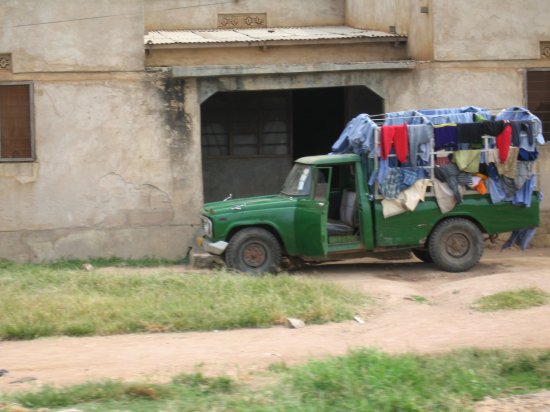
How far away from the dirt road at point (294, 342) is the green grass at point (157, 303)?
216mm

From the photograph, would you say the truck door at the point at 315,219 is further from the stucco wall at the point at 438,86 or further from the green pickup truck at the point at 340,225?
the stucco wall at the point at 438,86

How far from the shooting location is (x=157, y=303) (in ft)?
35.1

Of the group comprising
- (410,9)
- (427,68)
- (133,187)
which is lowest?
(133,187)

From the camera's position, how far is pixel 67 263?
1537 cm

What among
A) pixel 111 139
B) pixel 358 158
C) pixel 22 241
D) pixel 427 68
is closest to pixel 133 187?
pixel 111 139

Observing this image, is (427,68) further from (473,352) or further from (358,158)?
(473,352)

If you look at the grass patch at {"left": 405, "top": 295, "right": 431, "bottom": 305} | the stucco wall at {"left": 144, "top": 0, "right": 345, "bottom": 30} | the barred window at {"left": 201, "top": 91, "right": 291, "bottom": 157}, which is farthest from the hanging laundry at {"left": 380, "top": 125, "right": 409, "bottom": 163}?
the stucco wall at {"left": 144, "top": 0, "right": 345, "bottom": 30}

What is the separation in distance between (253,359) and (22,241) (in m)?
8.19

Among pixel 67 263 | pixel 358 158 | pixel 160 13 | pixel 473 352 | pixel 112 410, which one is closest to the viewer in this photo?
pixel 112 410

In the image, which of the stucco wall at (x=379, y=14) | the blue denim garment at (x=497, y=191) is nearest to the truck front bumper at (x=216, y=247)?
the blue denim garment at (x=497, y=191)

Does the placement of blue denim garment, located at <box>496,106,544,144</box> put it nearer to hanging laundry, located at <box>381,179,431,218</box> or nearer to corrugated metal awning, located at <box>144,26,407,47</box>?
hanging laundry, located at <box>381,179,431,218</box>

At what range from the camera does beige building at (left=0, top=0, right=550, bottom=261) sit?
1552 centimetres

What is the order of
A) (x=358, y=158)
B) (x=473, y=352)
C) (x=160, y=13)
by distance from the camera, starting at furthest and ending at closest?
(x=160, y=13) < (x=358, y=158) < (x=473, y=352)

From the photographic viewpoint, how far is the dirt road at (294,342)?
8.13 m
